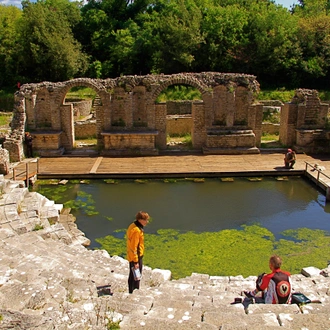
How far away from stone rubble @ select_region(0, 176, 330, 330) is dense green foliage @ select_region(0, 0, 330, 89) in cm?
2207

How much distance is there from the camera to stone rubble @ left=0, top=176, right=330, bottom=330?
14.9 ft

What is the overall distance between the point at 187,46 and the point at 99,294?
25530 millimetres

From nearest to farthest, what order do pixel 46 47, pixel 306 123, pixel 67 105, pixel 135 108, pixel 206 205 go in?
pixel 206 205 < pixel 67 105 < pixel 135 108 < pixel 306 123 < pixel 46 47

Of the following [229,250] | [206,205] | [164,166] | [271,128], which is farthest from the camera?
[271,128]

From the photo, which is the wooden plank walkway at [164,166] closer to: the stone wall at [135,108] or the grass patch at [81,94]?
the stone wall at [135,108]

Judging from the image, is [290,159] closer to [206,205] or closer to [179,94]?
[206,205]

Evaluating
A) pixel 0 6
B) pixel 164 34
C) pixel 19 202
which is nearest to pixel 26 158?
pixel 19 202

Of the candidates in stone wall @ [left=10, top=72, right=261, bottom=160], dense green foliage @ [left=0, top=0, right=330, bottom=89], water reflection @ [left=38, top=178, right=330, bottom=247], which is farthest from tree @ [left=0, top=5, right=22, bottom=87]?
water reflection @ [left=38, top=178, right=330, bottom=247]

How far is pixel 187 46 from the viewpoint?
29953 mm

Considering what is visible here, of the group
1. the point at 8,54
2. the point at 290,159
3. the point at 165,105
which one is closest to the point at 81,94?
the point at 8,54

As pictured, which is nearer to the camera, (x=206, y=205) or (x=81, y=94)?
(x=206, y=205)

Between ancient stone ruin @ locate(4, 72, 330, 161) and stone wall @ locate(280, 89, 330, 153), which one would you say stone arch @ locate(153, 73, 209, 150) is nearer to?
ancient stone ruin @ locate(4, 72, 330, 161)

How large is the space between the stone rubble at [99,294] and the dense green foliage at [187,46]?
22.1m

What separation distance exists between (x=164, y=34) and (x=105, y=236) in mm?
22495
